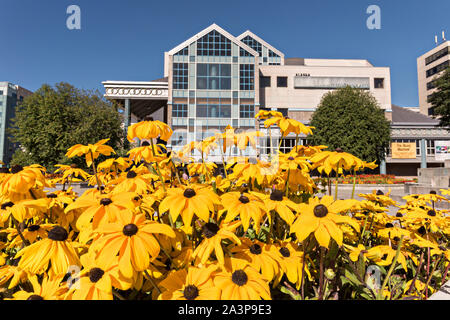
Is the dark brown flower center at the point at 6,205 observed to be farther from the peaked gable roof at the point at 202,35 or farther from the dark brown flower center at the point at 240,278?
the peaked gable roof at the point at 202,35

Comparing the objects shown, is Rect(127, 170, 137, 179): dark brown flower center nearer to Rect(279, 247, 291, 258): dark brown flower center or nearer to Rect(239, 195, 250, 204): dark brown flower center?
Rect(239, 195, 250, 204): dark brown flower center

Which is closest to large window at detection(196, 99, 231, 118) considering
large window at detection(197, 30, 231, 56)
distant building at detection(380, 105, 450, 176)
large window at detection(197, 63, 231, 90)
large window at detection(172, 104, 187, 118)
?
large window at detection(172, 104, 187, 118)

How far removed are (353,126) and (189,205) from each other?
86.6 feet

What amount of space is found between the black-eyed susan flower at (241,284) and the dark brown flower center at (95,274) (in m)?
0.42

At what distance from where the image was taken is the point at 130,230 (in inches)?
34.8

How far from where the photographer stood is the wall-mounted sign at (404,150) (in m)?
30.9

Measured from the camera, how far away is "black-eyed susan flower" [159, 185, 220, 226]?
39.4 inches

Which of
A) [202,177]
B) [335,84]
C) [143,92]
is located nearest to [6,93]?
[143,92]

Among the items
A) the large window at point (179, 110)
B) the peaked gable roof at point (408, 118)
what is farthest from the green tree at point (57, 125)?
the peaked gable roof at point (408, 118)

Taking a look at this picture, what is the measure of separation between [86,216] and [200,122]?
28.9 meters

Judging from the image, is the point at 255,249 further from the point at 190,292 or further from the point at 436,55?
the point at 436,55

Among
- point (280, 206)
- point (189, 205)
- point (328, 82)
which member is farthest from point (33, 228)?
point (328, 82)

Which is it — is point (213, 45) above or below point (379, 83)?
above

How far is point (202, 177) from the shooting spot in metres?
2.18
